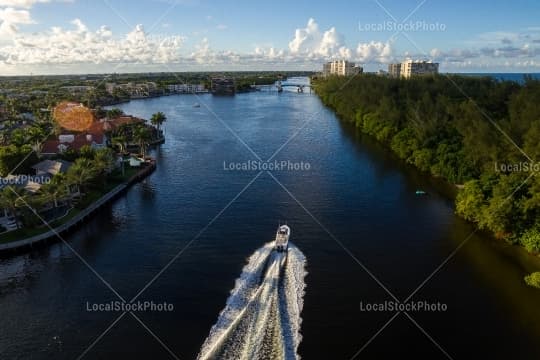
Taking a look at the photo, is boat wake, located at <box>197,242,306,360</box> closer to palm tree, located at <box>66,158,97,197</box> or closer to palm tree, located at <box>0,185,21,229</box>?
palm tree, located at <box>0,185,21,229</box>

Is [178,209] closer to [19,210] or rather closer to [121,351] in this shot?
[19,210]

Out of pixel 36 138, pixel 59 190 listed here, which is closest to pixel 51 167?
pixel 59 190

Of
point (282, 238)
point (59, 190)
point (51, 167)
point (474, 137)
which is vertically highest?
point (474, 137)

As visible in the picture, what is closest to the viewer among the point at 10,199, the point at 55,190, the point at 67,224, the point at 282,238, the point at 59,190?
the point at 282,238

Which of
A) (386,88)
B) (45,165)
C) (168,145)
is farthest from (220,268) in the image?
(386,88)

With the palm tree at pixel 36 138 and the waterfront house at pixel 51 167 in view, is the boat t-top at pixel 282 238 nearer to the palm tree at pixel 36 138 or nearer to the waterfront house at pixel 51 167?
the waterfront house at pixel 51 167

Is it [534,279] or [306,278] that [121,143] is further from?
[534,279]

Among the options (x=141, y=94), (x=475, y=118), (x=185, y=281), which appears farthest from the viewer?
(x=141, y=94)
